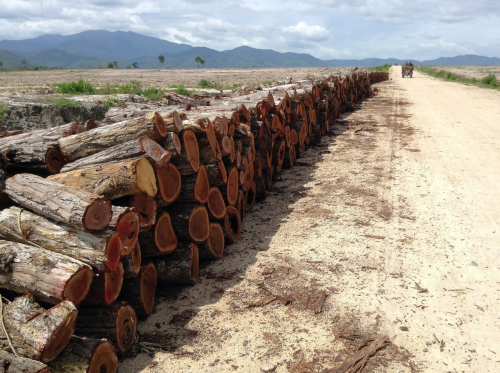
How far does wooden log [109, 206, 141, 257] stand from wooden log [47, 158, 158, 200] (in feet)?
0.79

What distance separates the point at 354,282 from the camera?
4.30 metres

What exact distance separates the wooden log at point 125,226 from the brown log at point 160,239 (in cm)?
52

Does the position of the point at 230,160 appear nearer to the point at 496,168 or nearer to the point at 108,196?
the point at 108,196

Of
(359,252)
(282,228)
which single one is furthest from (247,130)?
(359,252)

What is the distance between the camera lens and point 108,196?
11.3 ft

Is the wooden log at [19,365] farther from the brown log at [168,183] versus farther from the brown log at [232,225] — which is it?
the brown log at [232,225]

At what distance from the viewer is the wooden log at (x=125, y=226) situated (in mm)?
3166

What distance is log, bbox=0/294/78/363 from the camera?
2516 mm

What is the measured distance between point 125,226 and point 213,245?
1836 millimetres

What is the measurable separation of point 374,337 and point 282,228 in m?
2.50

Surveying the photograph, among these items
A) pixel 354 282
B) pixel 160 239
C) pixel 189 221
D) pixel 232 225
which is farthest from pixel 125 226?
pixel 354 282

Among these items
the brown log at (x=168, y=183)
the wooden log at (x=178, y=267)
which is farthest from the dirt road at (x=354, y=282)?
the brown log at (x=168, y=183)

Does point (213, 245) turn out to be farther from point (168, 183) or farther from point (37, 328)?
point (37, 328)

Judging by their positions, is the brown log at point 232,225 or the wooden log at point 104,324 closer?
the wooden log at point 104,324
